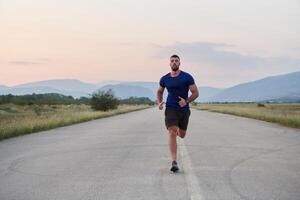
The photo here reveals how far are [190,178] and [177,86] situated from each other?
168 centimetres

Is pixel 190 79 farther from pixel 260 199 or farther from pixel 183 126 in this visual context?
pixel 260 199

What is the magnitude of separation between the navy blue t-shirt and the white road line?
115cm

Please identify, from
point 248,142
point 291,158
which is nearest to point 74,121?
point 248,142

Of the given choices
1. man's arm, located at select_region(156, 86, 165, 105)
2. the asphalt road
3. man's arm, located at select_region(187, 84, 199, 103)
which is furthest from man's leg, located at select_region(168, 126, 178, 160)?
man's arm, located at select_region(156, 86, 165, 105)

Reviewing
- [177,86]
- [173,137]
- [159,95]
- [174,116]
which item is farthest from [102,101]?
[177,86]

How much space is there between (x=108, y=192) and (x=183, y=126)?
2.66 metres

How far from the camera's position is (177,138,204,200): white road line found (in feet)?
21.9

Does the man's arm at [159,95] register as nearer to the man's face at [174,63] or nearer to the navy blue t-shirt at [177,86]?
the navy blue t-shirt at [177,86]

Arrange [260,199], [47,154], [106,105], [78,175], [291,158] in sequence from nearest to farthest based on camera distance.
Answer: [260,199]
[78,175]
[291,158]
[47,154]
[106,105]

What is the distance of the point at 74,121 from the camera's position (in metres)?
31.0

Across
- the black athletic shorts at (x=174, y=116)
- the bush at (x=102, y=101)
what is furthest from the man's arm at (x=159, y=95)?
the bush at (x=102, y=101)

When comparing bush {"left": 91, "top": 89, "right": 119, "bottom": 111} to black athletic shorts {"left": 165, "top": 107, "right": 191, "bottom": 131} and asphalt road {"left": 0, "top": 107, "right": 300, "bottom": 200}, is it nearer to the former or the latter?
asphalt road {"left": 0, "top": 107, "right": 300, "bottom": 200}

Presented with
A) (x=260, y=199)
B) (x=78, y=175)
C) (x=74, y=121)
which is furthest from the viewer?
(x=74, y=121)

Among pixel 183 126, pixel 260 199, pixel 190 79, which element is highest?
pixel 190 79
